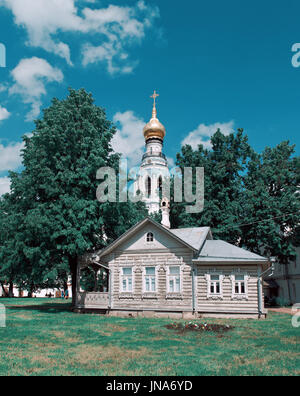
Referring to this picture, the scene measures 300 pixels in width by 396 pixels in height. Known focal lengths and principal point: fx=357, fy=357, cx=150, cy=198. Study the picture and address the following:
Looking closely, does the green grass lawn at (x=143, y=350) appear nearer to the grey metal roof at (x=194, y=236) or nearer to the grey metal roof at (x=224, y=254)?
the grey metal roof at (x=224, y=254)

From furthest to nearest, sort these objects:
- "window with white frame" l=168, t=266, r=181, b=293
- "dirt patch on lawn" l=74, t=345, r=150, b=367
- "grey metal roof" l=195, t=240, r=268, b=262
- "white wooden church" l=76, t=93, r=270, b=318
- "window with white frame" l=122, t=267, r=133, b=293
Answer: "window with white frame" l=122, t=267, r=133, b=293 < "window with white frame" l=168, t=266, r=181, b=293 < "grey metal roof" l=195, t=240, r=268, b=262 < "white wooden church" l=76, t=93, r=270, b=318 < "dirt patch on lawn" l=74, t=345, r=150, b=367

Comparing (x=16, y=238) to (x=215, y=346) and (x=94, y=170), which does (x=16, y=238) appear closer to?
(x=94, y=170)

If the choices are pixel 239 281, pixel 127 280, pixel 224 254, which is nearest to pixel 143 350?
pixel 239 281

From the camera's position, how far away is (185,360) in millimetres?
10148

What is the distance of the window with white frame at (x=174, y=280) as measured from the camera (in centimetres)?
2239

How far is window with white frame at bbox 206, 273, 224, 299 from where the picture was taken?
71.3 feet

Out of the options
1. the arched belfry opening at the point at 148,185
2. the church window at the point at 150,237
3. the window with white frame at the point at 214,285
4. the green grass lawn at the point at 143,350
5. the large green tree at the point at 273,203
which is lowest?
the green grass lawn at the point at 143,350

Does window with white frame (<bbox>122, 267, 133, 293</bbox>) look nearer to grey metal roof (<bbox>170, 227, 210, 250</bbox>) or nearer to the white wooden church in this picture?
the white wooden church

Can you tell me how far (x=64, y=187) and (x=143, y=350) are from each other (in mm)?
15304

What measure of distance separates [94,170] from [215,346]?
15347 millimetres

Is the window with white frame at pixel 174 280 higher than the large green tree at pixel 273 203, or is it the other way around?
the large green tree at pixel 273 203

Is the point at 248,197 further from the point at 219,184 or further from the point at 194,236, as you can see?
the point at 194,236

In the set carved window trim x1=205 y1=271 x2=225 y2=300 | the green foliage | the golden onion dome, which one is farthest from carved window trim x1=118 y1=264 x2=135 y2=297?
the golden onion dome

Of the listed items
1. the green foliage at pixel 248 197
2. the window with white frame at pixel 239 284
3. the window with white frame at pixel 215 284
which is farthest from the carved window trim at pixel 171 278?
the green foliage at pixel 248 197
